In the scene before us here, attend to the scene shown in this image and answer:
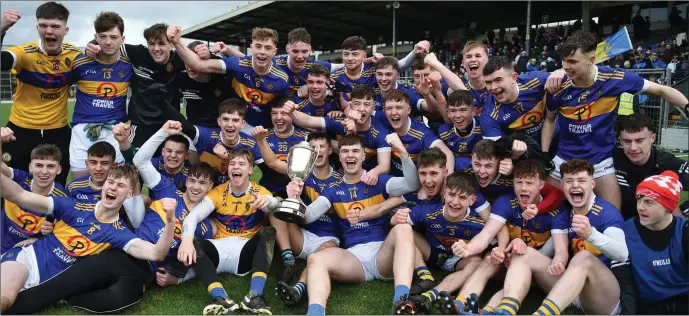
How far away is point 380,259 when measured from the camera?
4262mm

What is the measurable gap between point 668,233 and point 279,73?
3.97 metres

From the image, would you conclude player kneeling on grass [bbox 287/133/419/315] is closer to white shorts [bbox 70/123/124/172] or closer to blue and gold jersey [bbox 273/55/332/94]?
blue and gold jersey [bbox 273/55/332/94]

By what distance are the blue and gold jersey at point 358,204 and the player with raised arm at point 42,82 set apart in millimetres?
2893

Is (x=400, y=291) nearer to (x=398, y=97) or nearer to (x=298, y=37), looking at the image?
(x=398, y=97)

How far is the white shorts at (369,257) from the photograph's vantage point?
14.2 feet

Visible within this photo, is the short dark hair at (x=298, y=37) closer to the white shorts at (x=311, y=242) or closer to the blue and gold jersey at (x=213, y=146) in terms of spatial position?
the blue and gold jersey at (x=213, y=146)

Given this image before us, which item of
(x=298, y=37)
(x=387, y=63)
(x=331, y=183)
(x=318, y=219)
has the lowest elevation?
(x=318, y=219)

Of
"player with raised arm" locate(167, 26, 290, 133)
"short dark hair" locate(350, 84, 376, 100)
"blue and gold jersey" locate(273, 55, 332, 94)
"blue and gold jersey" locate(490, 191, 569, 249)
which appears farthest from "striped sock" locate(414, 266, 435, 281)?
"blue and gold jersey" locate(273, 55, 332, 94)

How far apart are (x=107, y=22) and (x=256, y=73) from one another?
1.54 m

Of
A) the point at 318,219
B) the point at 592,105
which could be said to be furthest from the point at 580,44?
the point at 318,219

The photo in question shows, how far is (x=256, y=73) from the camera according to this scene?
5.68 metres

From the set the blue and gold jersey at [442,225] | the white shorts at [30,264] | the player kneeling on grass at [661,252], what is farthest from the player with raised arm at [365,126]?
the white shorts at [30,264]

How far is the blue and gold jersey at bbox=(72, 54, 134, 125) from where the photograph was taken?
17.2ft

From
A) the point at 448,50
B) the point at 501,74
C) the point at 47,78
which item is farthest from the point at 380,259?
the point at 448,50
